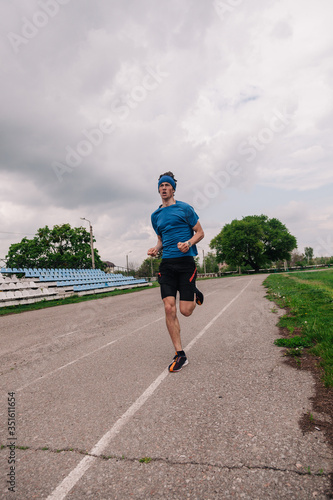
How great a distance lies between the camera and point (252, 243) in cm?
6275

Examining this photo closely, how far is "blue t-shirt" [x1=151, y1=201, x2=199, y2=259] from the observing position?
398 cm

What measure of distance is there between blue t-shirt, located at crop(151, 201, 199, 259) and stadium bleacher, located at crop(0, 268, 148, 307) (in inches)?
499

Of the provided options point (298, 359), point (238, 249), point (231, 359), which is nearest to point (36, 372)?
point (231, 359)

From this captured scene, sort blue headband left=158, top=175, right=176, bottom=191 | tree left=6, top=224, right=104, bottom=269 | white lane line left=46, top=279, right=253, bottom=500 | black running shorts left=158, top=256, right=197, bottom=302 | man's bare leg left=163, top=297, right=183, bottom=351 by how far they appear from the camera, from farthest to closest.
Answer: tree left=6, top=224, right=104, bottom=269, blue headband left=158, top=175, right=176, bottom=191, black running shorts left=158, top=256, right=197, bottom=302, man's bare leg left=163, top=297, right=183, bottom=351, white lane line left=46, top=279, right=253, bottom=500

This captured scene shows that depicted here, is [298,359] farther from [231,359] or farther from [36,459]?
[36,459]

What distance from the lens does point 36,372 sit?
379 centimetres

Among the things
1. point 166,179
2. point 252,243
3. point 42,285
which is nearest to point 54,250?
point 42,285

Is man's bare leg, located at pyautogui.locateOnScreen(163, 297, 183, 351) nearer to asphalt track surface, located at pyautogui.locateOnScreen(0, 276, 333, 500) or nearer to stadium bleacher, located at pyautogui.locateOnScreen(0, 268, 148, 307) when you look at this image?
asphalt track surface, located at pyautogui.locateOnScreen(0, 276, 333, 500)

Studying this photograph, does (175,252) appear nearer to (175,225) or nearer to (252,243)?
(175,225)

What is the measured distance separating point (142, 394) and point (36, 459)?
1.12m

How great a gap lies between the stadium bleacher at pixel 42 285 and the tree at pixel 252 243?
41.2m

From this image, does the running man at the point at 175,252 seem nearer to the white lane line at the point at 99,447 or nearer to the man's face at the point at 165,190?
the man's face at the point at 165,190

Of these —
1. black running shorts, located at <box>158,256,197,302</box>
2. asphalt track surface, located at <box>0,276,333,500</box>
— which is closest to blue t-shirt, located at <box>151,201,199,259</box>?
black running shorts, located at <box>158,256,197,302</box>

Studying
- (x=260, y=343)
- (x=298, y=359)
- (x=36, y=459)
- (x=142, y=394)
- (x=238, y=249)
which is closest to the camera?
(x=36, y=459)
